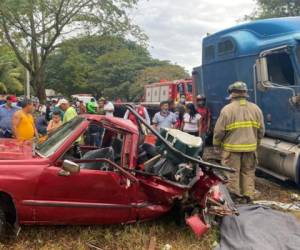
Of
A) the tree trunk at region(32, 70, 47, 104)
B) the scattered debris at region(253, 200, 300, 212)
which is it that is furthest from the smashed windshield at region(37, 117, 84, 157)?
the tree trunk at region(32, 70, 47, 104)

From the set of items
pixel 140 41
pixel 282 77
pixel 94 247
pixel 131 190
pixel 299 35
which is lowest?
pixel 94 247

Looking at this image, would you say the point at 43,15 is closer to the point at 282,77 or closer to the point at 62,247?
the point at 282,77

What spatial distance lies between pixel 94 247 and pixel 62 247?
337 mm

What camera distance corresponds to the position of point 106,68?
49.9 meters

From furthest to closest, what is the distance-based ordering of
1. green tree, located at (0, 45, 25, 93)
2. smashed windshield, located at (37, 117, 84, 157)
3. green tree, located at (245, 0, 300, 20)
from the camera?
green tree, located at (0, 45, 25, 93) → green tree, located at (245, 0, 300, 20) → smashed windshield, located at (37, 117, 84, 157)

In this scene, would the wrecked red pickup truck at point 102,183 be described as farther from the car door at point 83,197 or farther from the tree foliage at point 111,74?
the tree foliage at point 111,74

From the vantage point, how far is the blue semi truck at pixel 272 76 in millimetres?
7086

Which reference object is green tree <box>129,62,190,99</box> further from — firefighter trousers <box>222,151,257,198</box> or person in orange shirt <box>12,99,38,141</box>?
firefighter trousers <box>222,151,257,198</box>

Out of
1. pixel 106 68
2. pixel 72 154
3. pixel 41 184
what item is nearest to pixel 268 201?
pixel 72 154

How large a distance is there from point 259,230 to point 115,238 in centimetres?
169

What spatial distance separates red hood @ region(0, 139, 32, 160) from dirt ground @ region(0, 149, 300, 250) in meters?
0.84

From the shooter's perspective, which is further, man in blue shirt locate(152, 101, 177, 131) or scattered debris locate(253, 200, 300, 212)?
man in blue shirt locate(152, 101, 177, 131)

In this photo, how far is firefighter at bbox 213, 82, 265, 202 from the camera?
6.45 metres

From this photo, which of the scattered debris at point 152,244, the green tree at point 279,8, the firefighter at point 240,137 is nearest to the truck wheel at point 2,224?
the scattered debris at point 152,244
